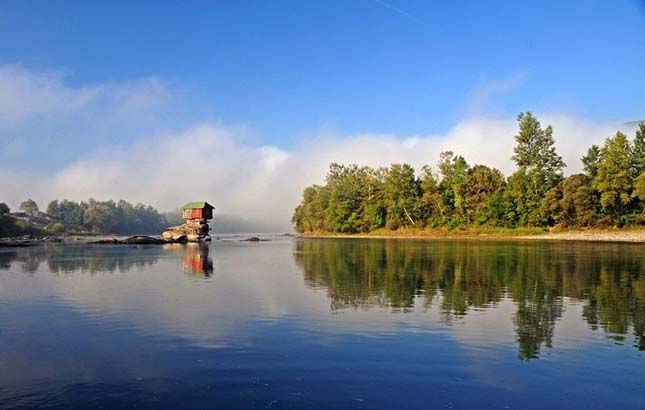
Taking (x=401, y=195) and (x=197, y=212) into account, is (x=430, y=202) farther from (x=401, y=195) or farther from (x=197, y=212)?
(x=197, y=212)

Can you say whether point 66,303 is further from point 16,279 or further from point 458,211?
point 458,211

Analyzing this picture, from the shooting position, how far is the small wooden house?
124 m

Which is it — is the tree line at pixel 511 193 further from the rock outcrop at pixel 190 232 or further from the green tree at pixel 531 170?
the rock outcrop at pixel 190 232

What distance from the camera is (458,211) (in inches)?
5586

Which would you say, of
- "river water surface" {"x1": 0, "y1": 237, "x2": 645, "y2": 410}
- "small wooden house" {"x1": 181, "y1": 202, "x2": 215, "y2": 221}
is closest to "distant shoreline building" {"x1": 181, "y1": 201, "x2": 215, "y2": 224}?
"small wooden house" {"x1": 181, "y1": 202, "x2": 215, "y2": 221}

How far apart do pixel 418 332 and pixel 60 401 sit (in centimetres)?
1244

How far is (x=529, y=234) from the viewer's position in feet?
389

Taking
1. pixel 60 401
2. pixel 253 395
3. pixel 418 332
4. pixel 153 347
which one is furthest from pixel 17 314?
pixel 418 332

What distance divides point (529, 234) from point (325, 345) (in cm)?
11375

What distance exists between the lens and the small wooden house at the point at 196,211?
124m

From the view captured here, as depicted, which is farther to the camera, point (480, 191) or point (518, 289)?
point (480, 191)

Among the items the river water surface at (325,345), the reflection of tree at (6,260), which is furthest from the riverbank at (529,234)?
the reflection of tree at (6,260)

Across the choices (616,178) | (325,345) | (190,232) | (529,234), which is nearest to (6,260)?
(325,345)

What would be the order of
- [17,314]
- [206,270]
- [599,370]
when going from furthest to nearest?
[206,270] → [17,314] → [599,370]
